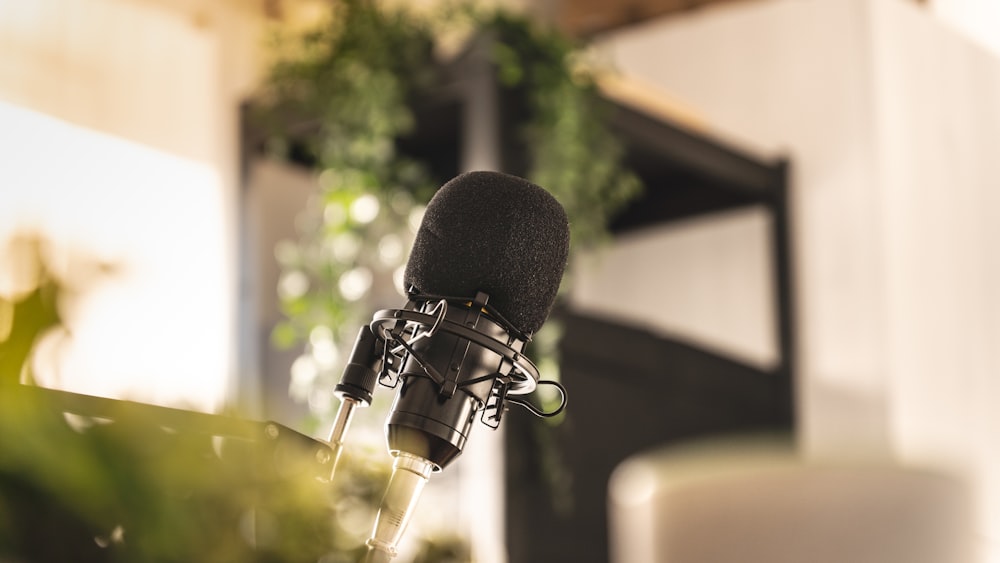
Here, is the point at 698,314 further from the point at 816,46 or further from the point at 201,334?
the point at 201,334

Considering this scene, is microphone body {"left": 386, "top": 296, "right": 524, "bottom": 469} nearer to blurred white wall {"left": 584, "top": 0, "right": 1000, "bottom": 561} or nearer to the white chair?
the white chair

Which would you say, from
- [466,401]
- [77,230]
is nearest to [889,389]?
[77,230]

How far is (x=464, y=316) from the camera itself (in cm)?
92

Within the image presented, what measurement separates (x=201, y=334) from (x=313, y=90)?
0.90 m

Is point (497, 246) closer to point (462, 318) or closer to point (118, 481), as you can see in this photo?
point (462, 318)

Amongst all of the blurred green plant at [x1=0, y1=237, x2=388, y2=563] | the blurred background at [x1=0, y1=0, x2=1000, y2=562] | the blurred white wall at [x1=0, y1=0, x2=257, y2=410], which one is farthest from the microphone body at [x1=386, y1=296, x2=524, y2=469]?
the blurred white wall at [x1=0, y1=0, x2=257, y2=410]

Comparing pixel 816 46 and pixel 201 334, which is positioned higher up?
pixel 816 46

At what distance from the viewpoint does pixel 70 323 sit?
39cm

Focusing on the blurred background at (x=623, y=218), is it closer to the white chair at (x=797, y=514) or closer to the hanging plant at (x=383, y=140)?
the hanging plant at (x=383, y=140)

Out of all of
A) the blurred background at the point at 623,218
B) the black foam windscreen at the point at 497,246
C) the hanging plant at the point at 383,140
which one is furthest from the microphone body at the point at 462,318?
the hanging plant at the point at 383,140

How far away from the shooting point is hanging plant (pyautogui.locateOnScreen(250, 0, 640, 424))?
3.61 meters

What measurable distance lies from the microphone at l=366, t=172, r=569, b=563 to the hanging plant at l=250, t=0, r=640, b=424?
8.44ft

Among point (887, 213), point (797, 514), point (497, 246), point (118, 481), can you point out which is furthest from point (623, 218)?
point (118, 481)

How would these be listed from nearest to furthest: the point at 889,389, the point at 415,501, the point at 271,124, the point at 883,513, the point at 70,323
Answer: the point at 70,323 → the point at 883,513 → the point at 415,501 → the point at 271,124 → the point at 889,389
